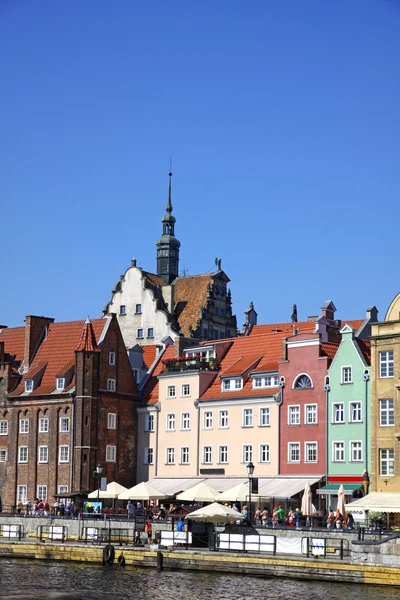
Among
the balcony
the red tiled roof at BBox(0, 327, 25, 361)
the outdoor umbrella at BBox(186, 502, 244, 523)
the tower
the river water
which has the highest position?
the tower

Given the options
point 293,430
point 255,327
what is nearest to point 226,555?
point 293,430

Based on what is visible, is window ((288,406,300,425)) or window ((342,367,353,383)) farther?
window ((288,406,300,425))

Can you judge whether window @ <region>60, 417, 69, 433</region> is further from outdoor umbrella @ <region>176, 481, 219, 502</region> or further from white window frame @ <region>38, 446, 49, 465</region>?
outdoor umbrella @ <region>176, 481, 219, 502</region>

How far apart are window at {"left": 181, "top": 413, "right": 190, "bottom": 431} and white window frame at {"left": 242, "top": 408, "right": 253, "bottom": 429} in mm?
6015

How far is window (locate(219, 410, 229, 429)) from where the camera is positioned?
86250 mm

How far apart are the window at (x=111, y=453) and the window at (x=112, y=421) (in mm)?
1637

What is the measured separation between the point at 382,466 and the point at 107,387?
2699cm

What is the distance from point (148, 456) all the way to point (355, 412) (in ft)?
71.6

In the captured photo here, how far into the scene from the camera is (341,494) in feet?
224

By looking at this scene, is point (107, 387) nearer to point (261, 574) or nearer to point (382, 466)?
point (382, 466)

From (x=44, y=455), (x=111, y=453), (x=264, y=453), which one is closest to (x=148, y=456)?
(x=111, y=453)

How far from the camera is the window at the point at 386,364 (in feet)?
246

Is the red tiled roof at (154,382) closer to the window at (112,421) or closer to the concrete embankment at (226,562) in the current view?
the window at (112,421)

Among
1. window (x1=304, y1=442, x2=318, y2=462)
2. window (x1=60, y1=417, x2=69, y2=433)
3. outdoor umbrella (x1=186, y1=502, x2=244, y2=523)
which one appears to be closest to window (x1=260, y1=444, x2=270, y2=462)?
window (x1=304, y1=442, x2=318, y2=462)
